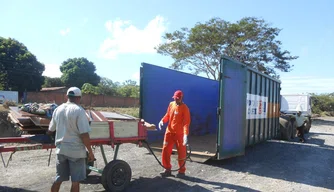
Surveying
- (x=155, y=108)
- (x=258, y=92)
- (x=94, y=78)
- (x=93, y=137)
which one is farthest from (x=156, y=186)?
(x=94, y=78)

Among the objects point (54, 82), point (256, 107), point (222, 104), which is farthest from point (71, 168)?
point (54, 82)

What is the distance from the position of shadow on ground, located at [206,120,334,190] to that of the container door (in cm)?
50

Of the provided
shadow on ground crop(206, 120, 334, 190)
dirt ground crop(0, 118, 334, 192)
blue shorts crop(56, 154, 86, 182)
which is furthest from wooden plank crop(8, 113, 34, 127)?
shadow on ground crop(206, 120, 334, 190)

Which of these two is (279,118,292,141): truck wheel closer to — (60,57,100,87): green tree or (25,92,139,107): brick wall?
(25,92,139,107): brick wall

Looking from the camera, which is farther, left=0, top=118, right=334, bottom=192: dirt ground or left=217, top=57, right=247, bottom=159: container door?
left=217, top=57, right=247, bottom=159: container door

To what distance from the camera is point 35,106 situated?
450 cm

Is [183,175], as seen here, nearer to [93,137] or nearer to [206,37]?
[93,137]

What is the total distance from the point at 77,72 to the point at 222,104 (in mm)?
40845

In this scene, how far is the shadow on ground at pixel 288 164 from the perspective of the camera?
6168mm

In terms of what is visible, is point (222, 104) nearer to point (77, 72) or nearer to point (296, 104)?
point (296, 104)

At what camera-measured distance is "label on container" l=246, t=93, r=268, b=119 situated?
7730mm

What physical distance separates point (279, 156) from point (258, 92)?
1.96 meters

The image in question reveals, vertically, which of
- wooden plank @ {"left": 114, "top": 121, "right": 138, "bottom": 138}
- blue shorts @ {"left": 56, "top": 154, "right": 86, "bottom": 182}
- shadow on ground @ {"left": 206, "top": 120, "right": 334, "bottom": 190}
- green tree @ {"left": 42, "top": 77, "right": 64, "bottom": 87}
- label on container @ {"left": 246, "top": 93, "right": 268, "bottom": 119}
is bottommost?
shadow on ground @ {"left": 206, "top": 120, "right": 334, "bottom": 190}

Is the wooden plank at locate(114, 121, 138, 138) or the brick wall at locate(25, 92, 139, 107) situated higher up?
the brick wall at locate(25, 92, 139, 107)
